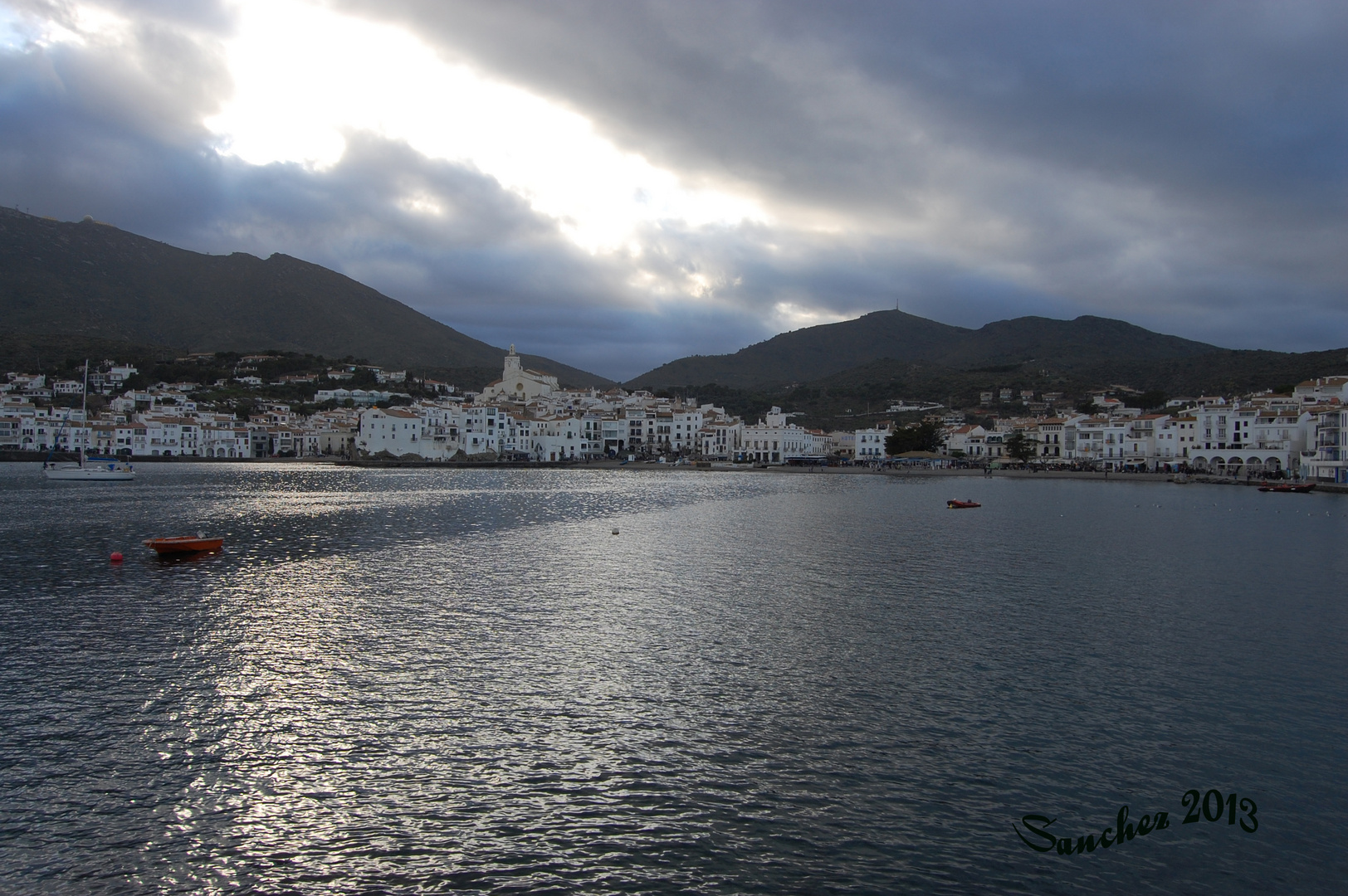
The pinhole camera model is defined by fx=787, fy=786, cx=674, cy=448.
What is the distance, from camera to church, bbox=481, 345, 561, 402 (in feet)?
385

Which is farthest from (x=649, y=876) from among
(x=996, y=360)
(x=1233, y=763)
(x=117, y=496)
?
(x=996, y=360)

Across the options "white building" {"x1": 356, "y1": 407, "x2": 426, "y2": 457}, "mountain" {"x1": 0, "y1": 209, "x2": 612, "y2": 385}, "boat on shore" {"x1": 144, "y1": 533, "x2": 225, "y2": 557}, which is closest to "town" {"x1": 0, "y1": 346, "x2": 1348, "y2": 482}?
"white building" {"x1": 356, "y1": 407, "x2": 426, "y2": 457}

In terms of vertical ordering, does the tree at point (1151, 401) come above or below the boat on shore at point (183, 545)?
above

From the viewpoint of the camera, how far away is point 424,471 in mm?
76500

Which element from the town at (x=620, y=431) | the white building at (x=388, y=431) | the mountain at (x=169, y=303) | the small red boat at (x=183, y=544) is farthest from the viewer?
the mountain at (x=169, y=303)

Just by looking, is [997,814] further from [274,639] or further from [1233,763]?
[274,639]

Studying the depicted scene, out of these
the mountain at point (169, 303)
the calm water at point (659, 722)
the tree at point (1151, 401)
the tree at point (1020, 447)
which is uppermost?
the mountain at point (169, 303)

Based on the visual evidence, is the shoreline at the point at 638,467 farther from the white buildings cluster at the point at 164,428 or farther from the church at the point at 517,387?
the church at the point at 517,387

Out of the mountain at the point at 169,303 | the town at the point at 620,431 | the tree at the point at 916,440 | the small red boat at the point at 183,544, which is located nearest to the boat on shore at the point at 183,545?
the small red boat at the point at 183,544

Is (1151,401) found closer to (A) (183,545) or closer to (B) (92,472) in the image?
(A) (183,545)

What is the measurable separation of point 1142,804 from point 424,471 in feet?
244

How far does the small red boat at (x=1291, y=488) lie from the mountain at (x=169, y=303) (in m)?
149

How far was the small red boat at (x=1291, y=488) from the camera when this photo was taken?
181ft

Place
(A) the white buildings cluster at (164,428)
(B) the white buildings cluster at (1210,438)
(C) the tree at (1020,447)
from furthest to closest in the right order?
(C) the tree at (1020,447) → (A) the white buildings cluster at (164,428) → (B) the white buildings cluster at (1210,438)
